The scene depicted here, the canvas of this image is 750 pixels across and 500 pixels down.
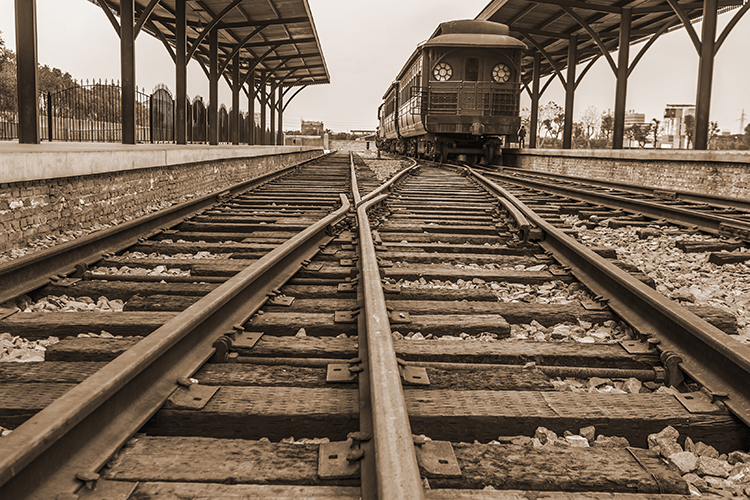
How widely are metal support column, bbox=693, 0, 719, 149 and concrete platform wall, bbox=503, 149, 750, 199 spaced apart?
0.90 m

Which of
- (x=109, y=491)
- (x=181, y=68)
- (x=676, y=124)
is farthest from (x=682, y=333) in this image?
(x=676, y=124)

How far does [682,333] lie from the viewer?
8.49 ft

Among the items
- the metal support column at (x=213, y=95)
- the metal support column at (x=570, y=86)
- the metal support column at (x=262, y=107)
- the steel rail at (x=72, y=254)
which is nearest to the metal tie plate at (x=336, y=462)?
the steel rail at (x=72, y=254)

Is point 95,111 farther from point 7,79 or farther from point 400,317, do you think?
point 7,79

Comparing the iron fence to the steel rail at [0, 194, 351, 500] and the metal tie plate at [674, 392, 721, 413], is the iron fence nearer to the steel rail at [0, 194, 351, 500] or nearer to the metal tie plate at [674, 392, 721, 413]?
the steel rail at [0, 194, 351, 500]

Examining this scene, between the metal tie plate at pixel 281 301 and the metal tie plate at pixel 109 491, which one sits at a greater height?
the metal tie plate at pixel 281 301

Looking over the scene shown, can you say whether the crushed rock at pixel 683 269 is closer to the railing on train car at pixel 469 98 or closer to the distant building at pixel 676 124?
the railing on train car at pixel 469 98

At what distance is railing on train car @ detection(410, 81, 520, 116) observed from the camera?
53.0 feet

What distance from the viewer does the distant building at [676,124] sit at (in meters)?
70.7

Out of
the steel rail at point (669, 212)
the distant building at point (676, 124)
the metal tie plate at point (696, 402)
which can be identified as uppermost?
the distant building at point (676, 124)

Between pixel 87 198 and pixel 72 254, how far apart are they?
225 centimetres

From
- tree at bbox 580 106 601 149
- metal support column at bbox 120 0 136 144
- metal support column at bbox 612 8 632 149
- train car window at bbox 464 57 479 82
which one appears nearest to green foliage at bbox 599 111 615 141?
tree at bbox 580 106 601 149

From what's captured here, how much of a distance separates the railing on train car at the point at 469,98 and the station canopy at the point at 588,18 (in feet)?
8.06

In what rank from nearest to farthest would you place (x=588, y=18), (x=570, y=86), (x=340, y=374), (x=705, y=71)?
(x=340, y=374) < (x=705, y=71) < (x=588, y=18) < (x=570, y=86)
